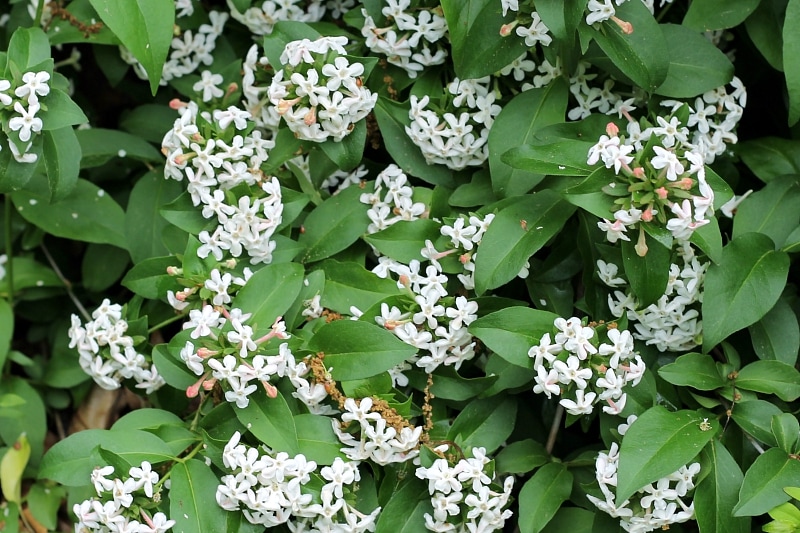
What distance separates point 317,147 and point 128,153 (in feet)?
2.82

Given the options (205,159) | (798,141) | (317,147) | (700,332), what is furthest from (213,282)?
(798,141)

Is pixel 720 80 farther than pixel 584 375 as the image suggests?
Yes

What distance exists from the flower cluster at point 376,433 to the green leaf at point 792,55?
151cm

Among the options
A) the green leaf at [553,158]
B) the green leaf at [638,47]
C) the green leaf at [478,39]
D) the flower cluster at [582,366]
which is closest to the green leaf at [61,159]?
the green leaf at [478,39]

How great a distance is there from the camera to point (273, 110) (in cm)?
296

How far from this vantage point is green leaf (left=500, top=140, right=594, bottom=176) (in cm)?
255

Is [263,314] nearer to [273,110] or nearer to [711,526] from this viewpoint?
[273,110]

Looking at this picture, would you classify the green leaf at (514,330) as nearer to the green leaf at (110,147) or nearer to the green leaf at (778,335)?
the green leaf at (778,335)

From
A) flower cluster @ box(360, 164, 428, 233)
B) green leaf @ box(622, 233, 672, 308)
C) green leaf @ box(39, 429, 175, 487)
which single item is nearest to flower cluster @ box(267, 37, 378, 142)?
flower cluster @ box(360, 164, 428, 233)

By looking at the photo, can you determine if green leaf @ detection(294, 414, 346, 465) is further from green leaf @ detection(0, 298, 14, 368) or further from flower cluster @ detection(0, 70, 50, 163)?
green leaf @ detection(0, 298, 14, 368)

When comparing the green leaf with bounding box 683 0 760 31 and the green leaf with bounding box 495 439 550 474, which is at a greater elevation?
the green leaf with bounding box 683 0 760 31

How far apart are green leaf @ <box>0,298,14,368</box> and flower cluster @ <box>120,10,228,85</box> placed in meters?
1.03

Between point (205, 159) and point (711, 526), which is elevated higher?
point (205, 159)

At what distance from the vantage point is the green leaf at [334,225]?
2.96 m
